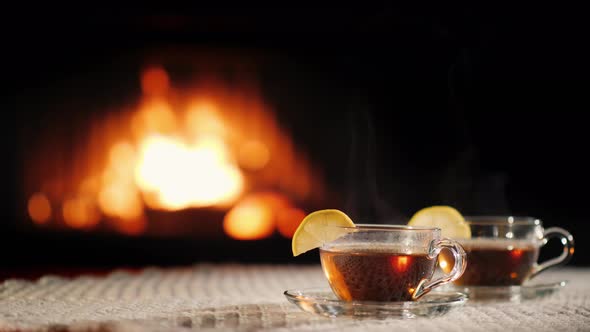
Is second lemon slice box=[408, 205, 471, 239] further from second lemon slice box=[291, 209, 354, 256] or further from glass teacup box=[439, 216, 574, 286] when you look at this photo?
second lemon slice box=[291, 209, 354, 256]

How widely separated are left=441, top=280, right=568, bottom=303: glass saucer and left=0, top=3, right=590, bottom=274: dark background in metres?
1.66

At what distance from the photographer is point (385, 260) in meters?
1.03

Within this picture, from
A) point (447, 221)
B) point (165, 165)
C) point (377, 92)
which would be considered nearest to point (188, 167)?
point (165, 165)

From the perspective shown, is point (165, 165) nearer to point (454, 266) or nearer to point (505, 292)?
point (505, 292)

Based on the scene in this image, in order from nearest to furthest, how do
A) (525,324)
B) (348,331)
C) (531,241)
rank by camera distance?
(348,331)
(525,324)
(531,241)

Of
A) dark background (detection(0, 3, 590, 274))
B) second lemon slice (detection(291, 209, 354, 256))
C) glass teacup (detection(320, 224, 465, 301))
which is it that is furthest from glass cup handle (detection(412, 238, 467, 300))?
dark background (detection(0, 3, 590, 274))

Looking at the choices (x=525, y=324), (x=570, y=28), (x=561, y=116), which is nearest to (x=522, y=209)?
(x=561, y=116)

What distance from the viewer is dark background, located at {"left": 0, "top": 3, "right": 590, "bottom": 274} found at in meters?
2.83

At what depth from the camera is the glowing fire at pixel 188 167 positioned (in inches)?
113

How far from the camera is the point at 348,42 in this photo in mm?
2932

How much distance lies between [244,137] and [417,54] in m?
0.72

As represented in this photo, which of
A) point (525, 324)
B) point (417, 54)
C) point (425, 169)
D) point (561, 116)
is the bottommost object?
point (525, 324)

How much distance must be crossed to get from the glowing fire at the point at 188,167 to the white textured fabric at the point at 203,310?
131 cm

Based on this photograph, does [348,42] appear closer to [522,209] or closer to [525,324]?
[522,209]
